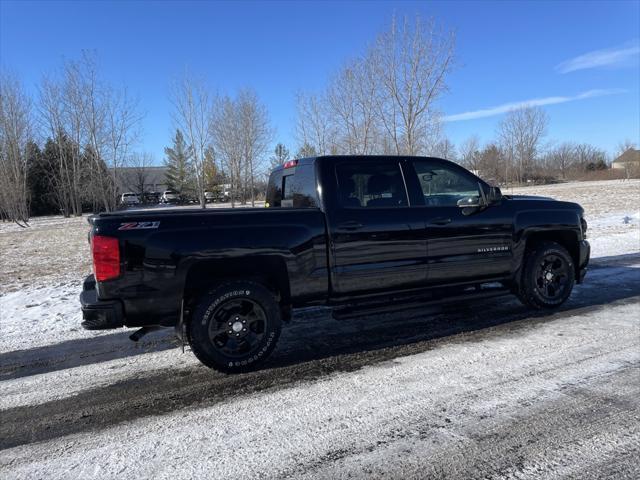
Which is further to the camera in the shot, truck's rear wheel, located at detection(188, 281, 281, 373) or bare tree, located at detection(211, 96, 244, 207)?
bare tree, located at detection(211, 96, 244, 207)

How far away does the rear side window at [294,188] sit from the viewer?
4.78m

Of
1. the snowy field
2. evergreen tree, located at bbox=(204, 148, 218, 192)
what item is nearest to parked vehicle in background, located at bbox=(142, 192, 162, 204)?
evergreen tree, located at bbox=(204, 148, 218, 192)

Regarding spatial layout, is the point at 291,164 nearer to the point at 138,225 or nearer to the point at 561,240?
the point at 138,225

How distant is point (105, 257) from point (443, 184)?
3673 mm

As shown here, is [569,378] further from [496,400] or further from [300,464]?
[300,464]

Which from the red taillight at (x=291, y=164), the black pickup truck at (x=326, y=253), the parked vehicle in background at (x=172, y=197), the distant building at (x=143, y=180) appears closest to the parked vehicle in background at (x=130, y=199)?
the distant building at (x=143, y=180)

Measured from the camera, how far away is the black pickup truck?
381cm

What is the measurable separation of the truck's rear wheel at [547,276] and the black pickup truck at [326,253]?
16mm

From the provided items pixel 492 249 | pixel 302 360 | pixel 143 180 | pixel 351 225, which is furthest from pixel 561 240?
pixel 143 180

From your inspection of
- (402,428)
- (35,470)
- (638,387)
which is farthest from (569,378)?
(35,470)

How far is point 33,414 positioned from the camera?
347 centimetres

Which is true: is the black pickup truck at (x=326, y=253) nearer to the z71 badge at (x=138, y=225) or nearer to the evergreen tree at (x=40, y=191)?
the z71 badge at (x=138, y=225)

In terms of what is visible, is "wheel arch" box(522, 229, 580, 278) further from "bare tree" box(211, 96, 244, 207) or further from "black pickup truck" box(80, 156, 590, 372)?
"bare tree" box(211, 96, 244, 207)

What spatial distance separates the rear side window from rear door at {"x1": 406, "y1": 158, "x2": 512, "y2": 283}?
3.71ft
